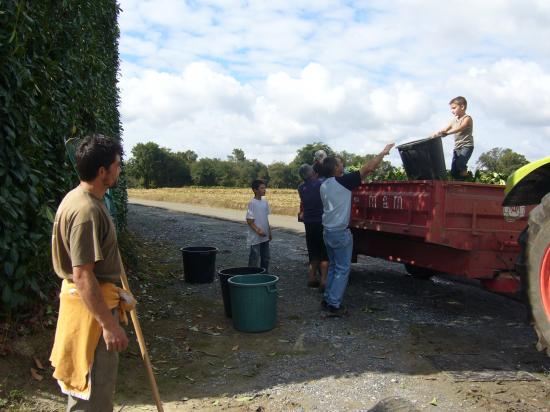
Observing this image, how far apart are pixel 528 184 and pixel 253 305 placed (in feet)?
10.1

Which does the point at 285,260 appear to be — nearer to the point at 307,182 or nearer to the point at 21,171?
the point at 307,182

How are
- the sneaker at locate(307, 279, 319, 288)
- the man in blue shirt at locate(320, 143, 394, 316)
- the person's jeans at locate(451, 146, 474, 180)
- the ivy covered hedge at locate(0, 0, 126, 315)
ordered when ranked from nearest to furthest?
the ivy covered hedge at locate(0, 0, 126, 315), the man in blue shirt at locate(320, 143, 394, 316), the person's jeans at locate(451, 146, 474, 180), the sneaker at locate(307, 279, 319, 288)

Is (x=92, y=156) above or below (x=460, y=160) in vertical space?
below

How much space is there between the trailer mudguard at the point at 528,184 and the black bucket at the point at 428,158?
5.04 feet

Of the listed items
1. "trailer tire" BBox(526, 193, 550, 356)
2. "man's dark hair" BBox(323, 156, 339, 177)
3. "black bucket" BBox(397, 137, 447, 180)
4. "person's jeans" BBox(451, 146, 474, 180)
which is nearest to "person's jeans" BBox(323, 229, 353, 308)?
"man's dark hair" BBox(323, 156, 339, 177)

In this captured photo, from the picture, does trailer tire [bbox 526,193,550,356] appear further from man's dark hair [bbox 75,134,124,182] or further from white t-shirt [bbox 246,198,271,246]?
white t-shirt [bbox 246,198,271,246]

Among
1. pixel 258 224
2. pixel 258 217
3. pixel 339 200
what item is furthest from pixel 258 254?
pixel 339 200

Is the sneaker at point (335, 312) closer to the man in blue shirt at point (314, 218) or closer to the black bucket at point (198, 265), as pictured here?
the man in blue shirt at point (314, 218)

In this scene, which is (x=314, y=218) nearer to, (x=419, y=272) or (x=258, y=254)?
(x=258, y=254)

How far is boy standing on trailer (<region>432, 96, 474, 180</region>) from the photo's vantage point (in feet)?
23.1

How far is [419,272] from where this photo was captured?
8273 mm

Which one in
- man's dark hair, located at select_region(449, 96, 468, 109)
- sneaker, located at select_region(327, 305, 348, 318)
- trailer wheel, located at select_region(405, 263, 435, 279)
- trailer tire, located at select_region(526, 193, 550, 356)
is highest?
man's dark hair, located at select_region(449, 96, 468, 109)

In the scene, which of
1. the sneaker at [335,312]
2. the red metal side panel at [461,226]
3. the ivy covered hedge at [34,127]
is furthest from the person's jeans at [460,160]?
the ivy covered hedge at [34,127]

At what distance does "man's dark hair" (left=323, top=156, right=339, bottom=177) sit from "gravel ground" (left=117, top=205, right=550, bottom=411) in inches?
70.6
